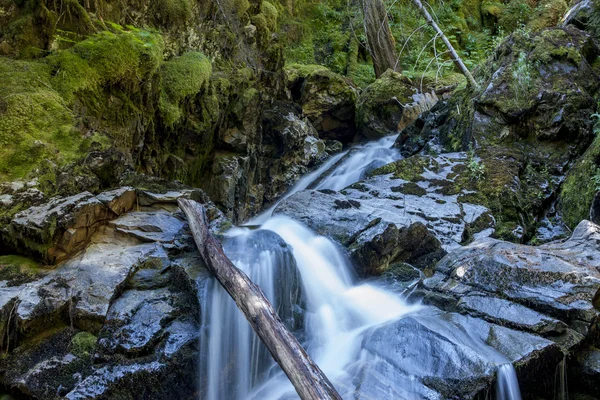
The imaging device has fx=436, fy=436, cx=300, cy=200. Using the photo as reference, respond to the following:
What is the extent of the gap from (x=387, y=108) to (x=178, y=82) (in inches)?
292

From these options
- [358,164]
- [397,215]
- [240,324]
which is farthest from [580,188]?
[240,324]

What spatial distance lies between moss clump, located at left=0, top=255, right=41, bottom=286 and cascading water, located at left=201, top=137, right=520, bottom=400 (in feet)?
4.82

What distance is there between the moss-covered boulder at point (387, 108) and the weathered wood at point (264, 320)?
895 centimetres

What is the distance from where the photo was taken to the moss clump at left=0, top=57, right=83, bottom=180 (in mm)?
4246

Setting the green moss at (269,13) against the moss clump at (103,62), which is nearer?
the moss clump at (103,62)

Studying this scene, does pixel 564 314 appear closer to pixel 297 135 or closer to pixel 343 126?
pixel 297 135

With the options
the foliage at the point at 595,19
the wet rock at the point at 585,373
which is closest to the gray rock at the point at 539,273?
the wet rock at the point at 585,373

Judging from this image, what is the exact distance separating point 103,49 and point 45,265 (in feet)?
9.20

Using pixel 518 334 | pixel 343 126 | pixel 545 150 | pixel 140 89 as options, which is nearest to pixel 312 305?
pixel 518 334

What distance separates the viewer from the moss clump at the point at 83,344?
3.34m

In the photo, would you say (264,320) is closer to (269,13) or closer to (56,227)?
(56,227)

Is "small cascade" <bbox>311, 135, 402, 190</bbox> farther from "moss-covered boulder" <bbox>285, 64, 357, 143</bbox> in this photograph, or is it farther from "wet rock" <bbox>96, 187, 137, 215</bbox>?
"wet rock" <bbox>96, 187, 137, 215</bbox>

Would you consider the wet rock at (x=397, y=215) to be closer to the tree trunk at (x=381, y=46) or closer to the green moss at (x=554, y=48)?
the green moss at (x=554, y=48)

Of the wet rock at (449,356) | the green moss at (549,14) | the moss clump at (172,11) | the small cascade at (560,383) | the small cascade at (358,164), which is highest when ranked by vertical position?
the moss clump at (172,11)
